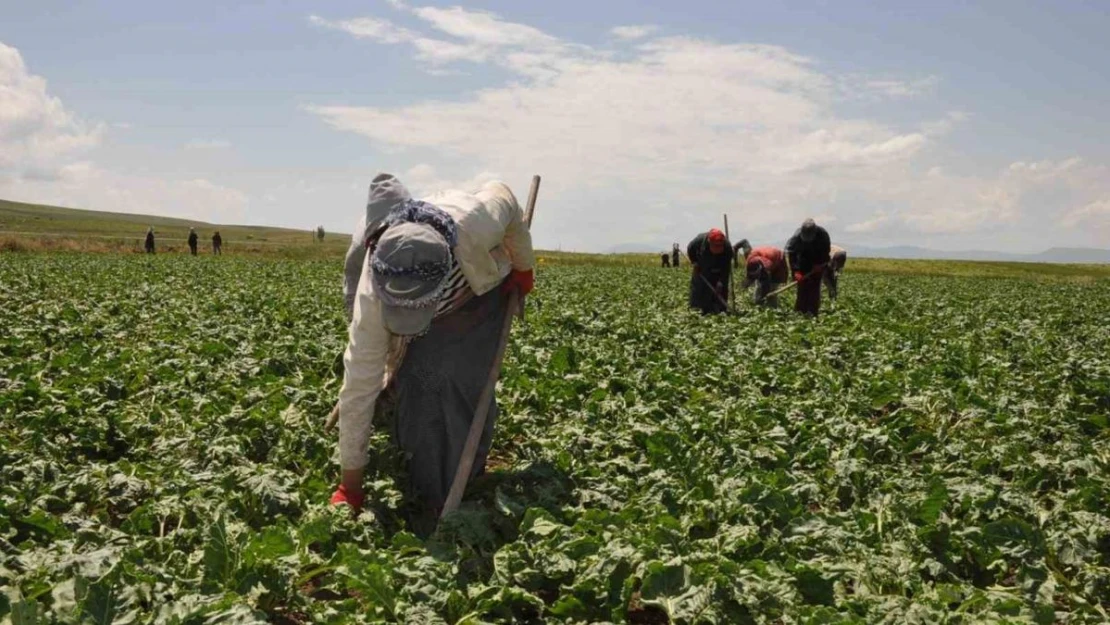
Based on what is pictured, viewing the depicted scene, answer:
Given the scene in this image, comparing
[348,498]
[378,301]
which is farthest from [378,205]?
[348,498]

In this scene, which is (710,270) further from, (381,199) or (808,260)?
(381,199)

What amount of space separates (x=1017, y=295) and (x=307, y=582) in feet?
91.9

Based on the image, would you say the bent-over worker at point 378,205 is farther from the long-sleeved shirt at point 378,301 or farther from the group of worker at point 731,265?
the group of worker at point 731,265

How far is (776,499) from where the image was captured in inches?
179

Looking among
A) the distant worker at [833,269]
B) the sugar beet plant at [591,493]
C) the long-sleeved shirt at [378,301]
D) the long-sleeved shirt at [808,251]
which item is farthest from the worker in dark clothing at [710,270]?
the long-sleeved shirt at [378,301]

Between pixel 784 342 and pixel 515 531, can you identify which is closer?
pixel 515 531

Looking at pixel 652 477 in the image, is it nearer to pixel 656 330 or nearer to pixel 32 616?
pixel 32 616

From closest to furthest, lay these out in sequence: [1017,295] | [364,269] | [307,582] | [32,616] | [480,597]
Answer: [32,616] → [480,597] → [307,582] → [364,269] → [1017,295]

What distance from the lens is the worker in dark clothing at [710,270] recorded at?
15109 millimetres

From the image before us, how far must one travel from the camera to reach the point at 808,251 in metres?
14.8

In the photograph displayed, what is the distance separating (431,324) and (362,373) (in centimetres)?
66

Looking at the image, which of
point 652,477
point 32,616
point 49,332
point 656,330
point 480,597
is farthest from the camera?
point 656,330

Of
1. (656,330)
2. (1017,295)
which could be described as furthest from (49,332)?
(1017,295)

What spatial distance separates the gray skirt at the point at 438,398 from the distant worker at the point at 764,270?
12.6 metres
